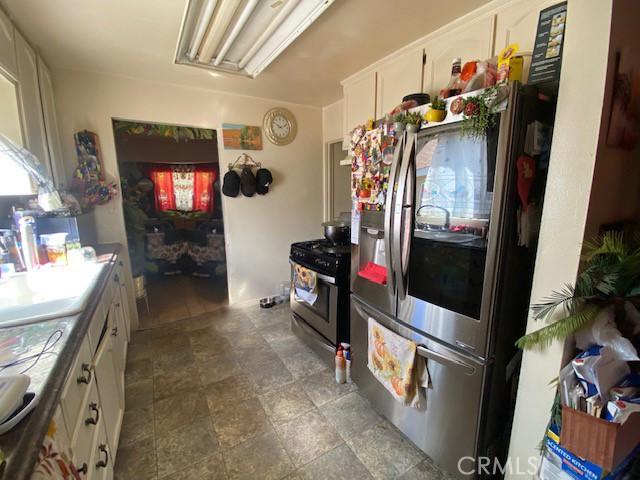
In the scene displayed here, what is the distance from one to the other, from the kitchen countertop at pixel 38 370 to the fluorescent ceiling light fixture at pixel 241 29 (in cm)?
157

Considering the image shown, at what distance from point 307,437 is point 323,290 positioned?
93 centimetres

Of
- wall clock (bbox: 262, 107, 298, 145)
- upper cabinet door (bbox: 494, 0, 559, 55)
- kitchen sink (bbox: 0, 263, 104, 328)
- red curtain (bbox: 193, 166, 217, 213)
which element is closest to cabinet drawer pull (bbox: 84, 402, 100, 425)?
kitchen sink (bbox: 0, 263, 104, 328)

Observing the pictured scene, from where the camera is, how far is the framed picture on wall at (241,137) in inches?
117

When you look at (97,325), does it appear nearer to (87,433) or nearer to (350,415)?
(87,433)

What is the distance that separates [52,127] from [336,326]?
2.61 metres

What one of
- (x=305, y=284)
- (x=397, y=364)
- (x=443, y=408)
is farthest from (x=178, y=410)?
(x=443, y=408)

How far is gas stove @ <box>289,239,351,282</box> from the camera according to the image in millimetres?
2021

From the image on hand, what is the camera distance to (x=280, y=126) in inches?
129

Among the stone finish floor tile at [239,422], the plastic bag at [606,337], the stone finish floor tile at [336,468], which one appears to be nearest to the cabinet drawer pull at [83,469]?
the stone finish floor tile at [239,422]

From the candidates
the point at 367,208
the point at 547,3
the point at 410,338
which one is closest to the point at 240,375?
the point at 410,338

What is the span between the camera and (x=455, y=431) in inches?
51.5

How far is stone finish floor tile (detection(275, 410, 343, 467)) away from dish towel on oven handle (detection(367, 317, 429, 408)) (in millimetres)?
431

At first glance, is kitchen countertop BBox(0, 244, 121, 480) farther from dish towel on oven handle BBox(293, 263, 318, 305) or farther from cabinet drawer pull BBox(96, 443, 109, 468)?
→ dish towel on oven handle BBox(293, 263, 318, 305)

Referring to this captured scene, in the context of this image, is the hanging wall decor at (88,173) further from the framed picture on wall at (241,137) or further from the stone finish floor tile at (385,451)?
the stone finish floor tile at (385,451)
